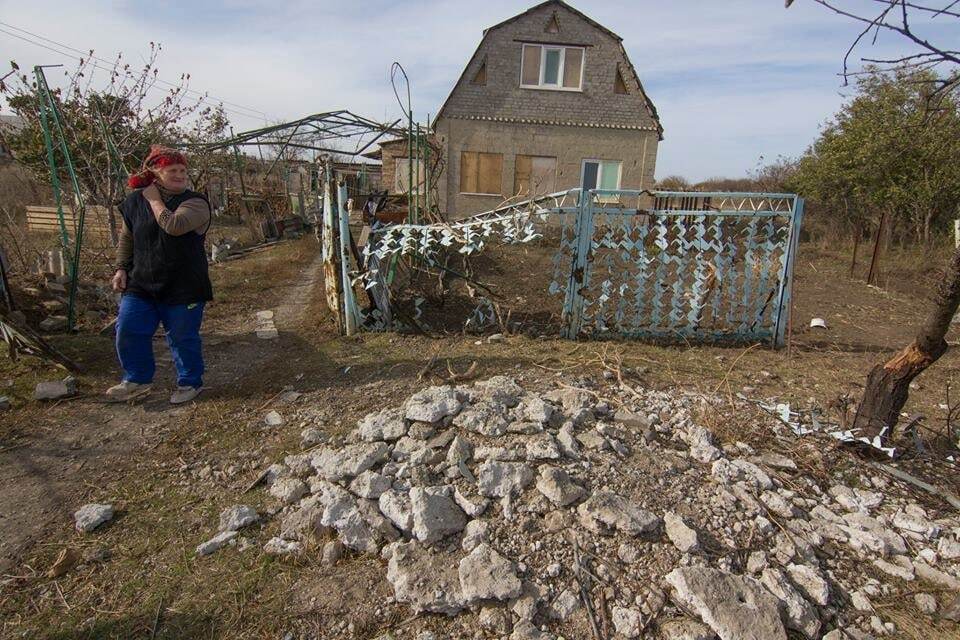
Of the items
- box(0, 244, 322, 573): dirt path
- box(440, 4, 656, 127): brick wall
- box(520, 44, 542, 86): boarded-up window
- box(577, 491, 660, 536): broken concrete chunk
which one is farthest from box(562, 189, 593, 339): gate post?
box(520, 44, 542, 86): boarded-up window

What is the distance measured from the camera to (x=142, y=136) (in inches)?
292

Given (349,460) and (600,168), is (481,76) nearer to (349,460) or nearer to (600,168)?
(600,168)

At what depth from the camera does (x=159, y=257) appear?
10.4 feet

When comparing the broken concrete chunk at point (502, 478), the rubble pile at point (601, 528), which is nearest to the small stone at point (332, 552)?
the rubble pile at point (601, 528)

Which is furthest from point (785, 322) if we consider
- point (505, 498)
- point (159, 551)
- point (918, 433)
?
point (159, 551)

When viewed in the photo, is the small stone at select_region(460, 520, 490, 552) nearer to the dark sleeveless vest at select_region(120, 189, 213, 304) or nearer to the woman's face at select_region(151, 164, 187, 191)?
the dark sleeveless vest at select_region(120, 189, 213, 304)

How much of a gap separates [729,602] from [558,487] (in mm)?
722

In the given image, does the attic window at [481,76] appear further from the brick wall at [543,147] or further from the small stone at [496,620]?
the small stone at [496,620]

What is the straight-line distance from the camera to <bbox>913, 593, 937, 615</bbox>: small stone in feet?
6.19

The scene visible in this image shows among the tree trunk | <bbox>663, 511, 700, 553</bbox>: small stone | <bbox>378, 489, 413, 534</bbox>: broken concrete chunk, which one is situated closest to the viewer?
Answer: <bbox>663, 511, 700, 553</bbox>: small stone

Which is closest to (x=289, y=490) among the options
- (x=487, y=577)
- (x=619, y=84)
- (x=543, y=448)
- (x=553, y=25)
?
(x=487, y=577)

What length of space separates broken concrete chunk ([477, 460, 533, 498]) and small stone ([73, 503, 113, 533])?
1640 millimetres

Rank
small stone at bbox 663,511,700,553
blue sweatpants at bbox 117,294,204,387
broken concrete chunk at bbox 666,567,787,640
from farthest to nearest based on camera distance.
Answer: blue sweatpants at bbox 117,294,204,387
small stone at bbox 663,511,700,553
broken concrete chunk at bbox 666,567,787,640

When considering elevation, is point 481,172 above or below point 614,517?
above
